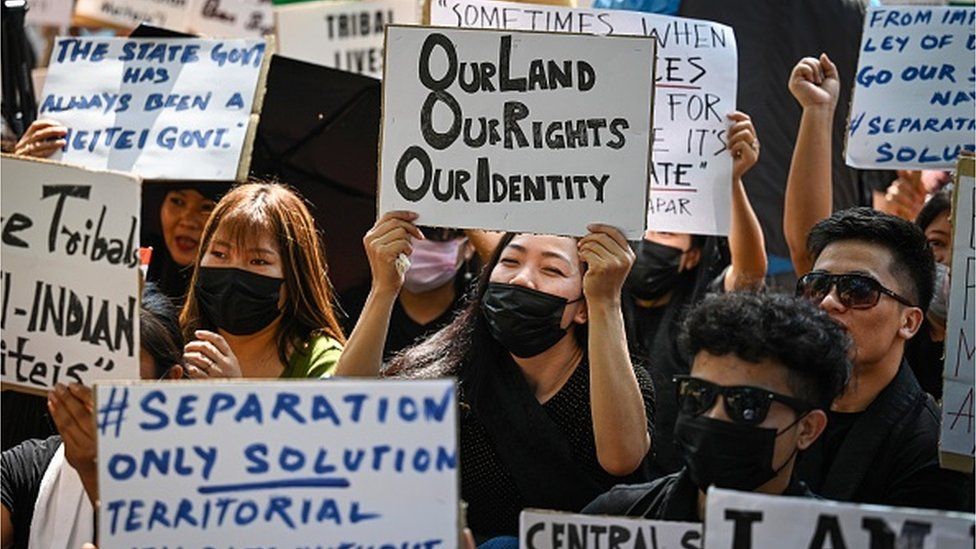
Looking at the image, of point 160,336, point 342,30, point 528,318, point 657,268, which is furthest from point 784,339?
point 342,30

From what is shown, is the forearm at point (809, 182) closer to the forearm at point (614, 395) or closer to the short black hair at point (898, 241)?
the short black hair at point (898, 241)

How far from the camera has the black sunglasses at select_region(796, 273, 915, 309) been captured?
4336 millimetres

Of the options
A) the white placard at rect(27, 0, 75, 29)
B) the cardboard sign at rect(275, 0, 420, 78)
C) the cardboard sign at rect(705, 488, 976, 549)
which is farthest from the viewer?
the white placard at rect(27, 0, 75, 29)

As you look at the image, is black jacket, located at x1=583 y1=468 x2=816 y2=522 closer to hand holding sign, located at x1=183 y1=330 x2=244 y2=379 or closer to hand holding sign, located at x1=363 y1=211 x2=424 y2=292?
hand holding sign, located at x1=363 y1=211 x2=424 y2=292

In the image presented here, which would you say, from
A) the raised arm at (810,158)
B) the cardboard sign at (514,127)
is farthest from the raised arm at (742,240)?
the cardboard sign at (514,127)

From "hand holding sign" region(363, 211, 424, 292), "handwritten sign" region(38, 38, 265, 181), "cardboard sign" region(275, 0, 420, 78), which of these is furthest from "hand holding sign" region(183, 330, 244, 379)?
"cardboard sign" region(275, 0, 420, 78)

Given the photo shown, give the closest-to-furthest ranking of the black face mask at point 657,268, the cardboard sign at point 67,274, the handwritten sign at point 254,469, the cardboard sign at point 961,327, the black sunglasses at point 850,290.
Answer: the handwritten sign at point 254,469
the cardboard sign at point 67,274
the cardboard sign at point 961,327
the black sunglasses at point 850,290
the black face mask at point 657,268

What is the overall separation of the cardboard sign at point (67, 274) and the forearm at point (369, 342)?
25.6 inches

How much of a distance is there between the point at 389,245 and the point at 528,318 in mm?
419

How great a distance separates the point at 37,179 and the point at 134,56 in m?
1.75

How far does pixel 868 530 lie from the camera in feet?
10.7

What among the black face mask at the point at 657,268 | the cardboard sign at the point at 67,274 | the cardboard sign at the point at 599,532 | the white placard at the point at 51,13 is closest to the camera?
the cardboard sign at the point at 599,532

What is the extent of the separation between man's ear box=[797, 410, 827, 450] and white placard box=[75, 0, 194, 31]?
5.19 metres

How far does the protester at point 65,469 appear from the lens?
3.86 meters
